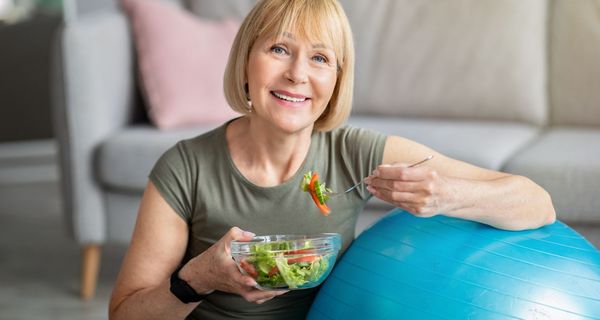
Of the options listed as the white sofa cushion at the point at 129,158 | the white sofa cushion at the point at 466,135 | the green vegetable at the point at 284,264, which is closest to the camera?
the green vegetable at the point at 284,264

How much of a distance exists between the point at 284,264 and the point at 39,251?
2.38 metres

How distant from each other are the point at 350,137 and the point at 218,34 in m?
1.50

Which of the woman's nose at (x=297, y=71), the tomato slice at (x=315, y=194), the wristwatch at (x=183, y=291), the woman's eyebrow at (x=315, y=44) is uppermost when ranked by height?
the woman's eyebrow at (x=315, y=44)

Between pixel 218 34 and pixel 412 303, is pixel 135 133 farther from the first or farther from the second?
pixel 412 303

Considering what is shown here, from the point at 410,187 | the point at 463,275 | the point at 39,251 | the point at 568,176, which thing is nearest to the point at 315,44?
the point at 410,187

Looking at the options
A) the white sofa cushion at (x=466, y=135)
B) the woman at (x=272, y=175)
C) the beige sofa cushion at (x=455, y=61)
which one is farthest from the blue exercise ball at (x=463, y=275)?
the beige sofa cushion at (x=455, y=61)

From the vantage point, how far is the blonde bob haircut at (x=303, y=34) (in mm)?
1635

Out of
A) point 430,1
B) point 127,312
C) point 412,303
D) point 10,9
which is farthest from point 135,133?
point 10,9

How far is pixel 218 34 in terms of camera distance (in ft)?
10.5

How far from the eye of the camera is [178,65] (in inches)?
122

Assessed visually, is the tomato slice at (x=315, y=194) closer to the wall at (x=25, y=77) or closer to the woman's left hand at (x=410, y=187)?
the woman's left hand at (x=410, y=187)

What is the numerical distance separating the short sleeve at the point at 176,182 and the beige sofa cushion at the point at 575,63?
1747mm

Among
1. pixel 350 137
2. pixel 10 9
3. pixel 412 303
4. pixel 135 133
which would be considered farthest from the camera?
pixel 10 9

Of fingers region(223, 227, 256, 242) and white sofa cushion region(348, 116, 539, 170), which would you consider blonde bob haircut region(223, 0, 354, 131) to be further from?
white sofa cushion region(348, 116, 539, 170)
